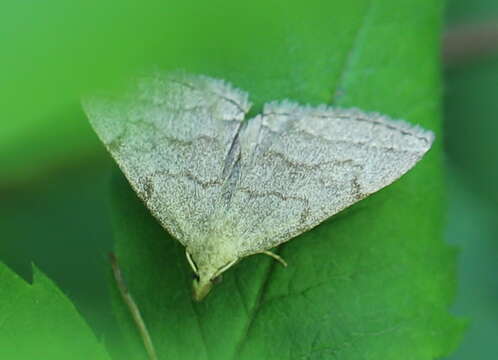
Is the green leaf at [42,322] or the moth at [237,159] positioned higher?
the moth at [237,159]

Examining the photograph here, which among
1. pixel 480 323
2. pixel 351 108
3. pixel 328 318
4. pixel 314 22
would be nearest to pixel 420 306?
pixel 328 318

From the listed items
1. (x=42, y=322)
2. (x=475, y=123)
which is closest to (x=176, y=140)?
(x=42, y=322)

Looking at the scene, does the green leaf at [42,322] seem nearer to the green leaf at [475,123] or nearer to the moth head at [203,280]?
the moth head at [203,280]

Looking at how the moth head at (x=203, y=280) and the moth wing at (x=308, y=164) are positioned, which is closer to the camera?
the moth head at (x=203, y=280)

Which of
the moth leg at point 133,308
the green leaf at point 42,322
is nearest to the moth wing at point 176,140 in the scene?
the moth leg at point 133,308

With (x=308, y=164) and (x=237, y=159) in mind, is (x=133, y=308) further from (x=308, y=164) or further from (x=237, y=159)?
(x=308, y=164)

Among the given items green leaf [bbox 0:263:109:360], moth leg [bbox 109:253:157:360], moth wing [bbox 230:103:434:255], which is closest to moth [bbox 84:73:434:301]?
moth wing [bbox 230:103:434:255]

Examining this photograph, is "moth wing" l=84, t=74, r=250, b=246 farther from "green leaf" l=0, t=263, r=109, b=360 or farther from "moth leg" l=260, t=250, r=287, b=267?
"green leaf" l=0, t=263, r=109, b=360
